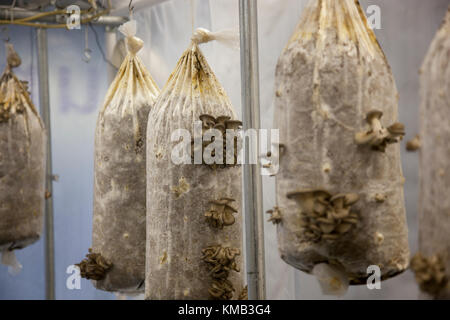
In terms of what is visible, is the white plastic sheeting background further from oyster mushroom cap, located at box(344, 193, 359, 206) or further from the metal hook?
oyster mushroom cap, located at box(344, 193, 359, 206)

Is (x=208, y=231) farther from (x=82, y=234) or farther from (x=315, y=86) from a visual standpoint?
(x=82, y=234)

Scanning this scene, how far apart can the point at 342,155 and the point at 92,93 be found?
5.09ft

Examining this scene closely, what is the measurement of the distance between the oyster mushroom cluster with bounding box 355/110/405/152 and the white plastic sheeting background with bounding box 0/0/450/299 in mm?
575

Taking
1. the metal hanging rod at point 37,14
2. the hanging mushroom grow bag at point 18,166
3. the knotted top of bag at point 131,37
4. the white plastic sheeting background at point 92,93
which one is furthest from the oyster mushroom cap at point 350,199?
the metal hanging rod at point 37,14

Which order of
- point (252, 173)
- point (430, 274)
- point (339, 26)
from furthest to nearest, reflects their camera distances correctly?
point (252, 173) → point (339, 26) → point (430, 274)

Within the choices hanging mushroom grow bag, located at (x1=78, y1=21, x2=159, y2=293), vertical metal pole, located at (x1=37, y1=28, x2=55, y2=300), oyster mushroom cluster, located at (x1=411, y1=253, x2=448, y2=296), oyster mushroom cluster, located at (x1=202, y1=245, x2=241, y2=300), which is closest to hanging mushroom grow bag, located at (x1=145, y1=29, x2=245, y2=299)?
oyster mushroom cluster, located at (x1=202, y1=245, x2=241, y2=300)

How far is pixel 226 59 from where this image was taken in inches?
85.7

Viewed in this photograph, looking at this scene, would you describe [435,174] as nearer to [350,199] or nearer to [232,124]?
[350,199]

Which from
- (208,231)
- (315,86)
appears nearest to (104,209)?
(208,231)

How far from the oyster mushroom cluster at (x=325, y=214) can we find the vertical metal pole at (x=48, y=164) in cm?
144

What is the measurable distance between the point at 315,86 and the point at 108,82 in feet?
Result: 4.68

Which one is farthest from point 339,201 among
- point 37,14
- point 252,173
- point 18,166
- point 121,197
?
point 37,14

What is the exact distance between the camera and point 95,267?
1.84m

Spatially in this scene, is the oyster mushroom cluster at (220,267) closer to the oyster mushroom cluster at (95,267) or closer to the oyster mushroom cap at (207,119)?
the oyster mushroom cap at (207,119)
